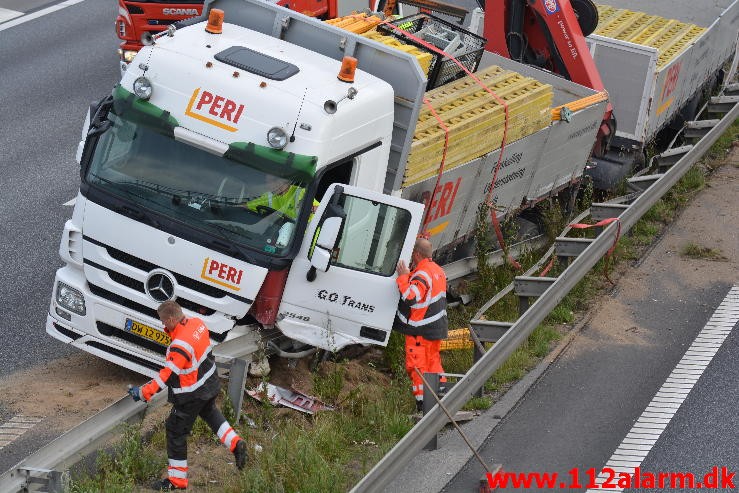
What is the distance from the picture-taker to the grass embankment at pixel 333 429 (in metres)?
8.85

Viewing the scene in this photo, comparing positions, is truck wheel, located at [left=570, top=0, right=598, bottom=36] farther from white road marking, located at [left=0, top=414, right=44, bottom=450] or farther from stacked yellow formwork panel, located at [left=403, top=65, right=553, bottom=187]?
white road marking, located at [left=0, top=414, right=44, bottom=450]

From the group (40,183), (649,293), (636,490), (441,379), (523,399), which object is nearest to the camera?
(636,490)

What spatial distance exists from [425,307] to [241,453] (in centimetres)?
201

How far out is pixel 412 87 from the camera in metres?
10.5

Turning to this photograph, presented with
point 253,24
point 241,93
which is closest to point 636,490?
point 241,93

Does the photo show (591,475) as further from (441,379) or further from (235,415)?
(235,415)

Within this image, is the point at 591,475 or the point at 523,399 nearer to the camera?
the point at 591,475

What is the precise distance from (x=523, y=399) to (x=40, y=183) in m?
6.97

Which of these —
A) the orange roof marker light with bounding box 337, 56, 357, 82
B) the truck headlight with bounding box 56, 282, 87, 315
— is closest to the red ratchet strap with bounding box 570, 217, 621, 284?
the orange roof marker light with bounding box 337, 56, 357, 82

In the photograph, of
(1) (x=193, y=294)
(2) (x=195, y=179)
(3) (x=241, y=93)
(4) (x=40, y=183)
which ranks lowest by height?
(4) (x=40, y=183)

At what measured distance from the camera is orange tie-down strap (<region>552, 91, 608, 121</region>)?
13.3 metres

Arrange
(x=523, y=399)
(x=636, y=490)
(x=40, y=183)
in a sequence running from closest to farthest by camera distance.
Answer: (x=636, y=490), (x=523, y=399), (x=40, y=183)

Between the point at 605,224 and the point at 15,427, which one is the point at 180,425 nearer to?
the point at 15,427

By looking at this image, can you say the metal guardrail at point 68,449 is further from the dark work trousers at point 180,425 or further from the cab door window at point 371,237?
the cab door window at point 371,237
